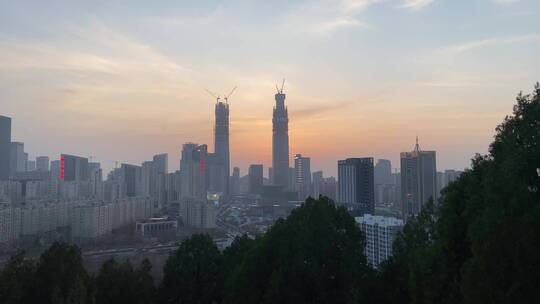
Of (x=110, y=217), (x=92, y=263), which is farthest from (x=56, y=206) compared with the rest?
(x=92, y=263)

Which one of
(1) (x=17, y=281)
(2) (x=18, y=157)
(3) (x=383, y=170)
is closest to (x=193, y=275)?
(1) (x=17, y=281)

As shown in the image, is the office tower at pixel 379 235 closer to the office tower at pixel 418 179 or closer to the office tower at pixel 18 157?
the office tower at pixel 418 179

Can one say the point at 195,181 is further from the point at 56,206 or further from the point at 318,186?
the point at 56,206

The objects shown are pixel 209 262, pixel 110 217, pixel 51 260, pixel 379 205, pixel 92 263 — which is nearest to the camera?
pixel 51 260

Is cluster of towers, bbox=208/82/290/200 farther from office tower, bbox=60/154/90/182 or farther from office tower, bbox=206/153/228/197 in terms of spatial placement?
office tower, bbox=60/154/90/182

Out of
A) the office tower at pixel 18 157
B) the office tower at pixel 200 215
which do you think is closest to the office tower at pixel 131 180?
the office tower at pixel 200 215

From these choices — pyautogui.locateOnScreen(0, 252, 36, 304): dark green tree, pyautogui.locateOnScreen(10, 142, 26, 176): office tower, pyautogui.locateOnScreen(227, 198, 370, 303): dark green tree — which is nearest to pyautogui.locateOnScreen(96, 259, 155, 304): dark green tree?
pyautogui.locateOnScreen(0, 252, 36, 304): dark green tree
